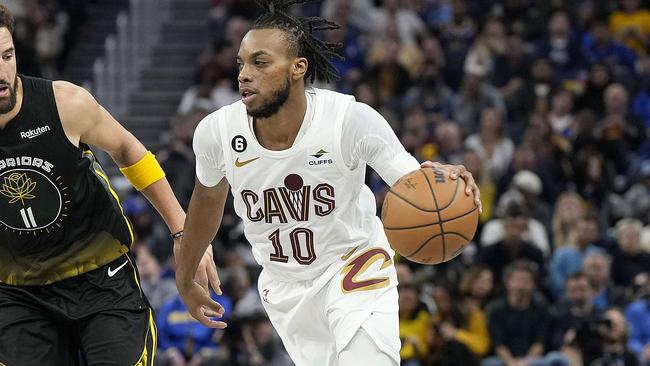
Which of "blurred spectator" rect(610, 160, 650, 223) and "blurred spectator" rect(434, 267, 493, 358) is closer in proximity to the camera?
"blurred spectator" rect(434, 267, 493, 358)

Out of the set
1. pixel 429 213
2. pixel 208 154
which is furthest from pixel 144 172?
pixel 429 213

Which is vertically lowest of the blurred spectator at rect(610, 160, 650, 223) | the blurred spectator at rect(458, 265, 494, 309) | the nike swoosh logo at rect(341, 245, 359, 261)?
the blurred spectator at rect(458, 265, 494, 309)

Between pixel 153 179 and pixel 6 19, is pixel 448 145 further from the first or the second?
pixel 6 19

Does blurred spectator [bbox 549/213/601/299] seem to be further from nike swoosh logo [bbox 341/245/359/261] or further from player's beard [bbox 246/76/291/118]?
player's beard [bbox 246/76/291/118]

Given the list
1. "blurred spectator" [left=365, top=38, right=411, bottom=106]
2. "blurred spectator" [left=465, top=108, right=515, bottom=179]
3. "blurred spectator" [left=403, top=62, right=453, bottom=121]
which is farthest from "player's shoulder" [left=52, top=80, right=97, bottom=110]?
"blurred spectator" [left=365, top=38, right=411, bottom=106]

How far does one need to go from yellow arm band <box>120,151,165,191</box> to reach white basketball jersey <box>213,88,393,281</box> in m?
0.38

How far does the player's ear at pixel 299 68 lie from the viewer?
18.7 feet

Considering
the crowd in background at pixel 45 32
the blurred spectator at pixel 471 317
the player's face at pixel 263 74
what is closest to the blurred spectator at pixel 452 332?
the blurred spectator at pixel 471 317

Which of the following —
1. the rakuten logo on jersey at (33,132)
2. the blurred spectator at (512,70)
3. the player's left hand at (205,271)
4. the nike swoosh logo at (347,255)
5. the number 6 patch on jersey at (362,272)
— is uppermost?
the rakuten logo on jersey at (33,132)

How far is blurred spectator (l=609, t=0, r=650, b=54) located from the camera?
51.0ft

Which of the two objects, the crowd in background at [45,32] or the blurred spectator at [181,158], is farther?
the crowd in background at [45,32]

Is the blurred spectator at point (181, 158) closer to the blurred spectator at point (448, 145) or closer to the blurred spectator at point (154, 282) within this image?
the blurred spectator at point (154, 282)

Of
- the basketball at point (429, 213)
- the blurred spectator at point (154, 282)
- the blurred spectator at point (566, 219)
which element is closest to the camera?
the basketball at point (429, 213)

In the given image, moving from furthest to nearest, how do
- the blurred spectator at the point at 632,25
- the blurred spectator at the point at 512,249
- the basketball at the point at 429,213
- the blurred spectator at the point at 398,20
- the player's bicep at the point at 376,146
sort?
the blurred spectator at the point at 398,20 → the blurred spectator at the point at 632,25 → the blurred spectator at the point at 512,249 → the player's bicep at the point at 376,146 → the basketball at the point at 429,213
